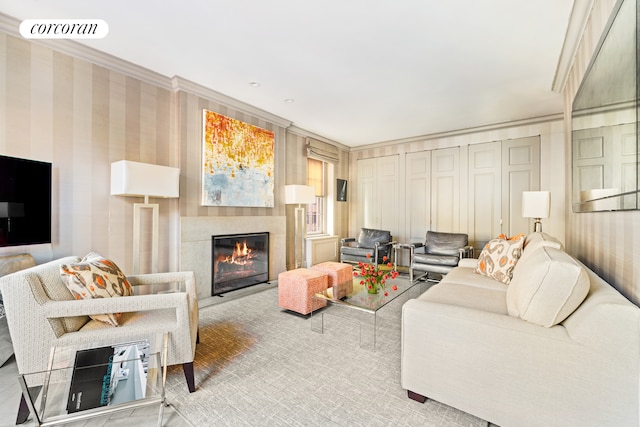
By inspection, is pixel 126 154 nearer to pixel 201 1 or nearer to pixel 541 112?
pixel 201 1

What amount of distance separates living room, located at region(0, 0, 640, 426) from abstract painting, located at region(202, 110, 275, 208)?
0.11 meters

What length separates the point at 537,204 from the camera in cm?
362

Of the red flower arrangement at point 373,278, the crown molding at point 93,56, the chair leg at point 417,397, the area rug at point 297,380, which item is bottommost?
the area rug at point 297,380

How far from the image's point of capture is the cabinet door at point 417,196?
5.59 m

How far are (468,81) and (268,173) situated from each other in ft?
9.94

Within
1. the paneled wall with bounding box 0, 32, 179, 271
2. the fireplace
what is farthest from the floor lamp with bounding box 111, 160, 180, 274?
the fireplace

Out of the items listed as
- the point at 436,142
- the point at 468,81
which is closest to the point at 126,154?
the point at 468,81

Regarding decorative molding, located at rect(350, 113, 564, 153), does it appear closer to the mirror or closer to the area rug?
the mirror

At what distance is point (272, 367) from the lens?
78.6 inches

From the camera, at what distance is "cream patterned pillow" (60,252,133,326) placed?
164 centimetres

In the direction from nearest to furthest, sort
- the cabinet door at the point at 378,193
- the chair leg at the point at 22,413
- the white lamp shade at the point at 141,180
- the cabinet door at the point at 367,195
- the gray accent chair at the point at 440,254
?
1. the chair leg at the point at 22,413
2. the white lamp shade at the point at 141,180
3. the gray accent chair at the point at 440,254
4. the cabinet door at the point at 378,193
5. the cabinet door at the point at 367,195

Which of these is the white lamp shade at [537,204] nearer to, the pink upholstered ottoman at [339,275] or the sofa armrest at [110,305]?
the pink upholstered ottoman at [339,275]

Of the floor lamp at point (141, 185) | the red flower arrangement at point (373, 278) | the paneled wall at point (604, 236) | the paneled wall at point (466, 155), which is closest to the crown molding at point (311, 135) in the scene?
the paneled wall at point (466, 155)

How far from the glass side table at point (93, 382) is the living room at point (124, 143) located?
5.10 feet
